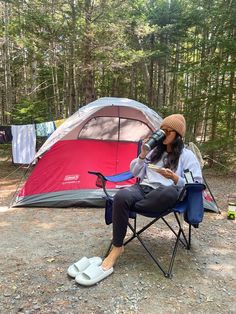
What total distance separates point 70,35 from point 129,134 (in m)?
3.47

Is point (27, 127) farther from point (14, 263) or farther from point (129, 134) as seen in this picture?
point (14, 263)

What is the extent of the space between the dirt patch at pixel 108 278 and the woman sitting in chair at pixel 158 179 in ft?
0.89

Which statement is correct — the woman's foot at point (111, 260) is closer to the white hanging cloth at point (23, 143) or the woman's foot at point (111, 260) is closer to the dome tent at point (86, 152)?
the dome tent at point (86, 152)

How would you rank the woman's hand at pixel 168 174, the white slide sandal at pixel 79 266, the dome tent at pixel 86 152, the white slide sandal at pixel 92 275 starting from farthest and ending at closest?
the dome tent at pixel 86 152 < the woman's hand at pixel 168 174 < the white slide sandal at pixel 79 266 < the white slide sandal at pixel 92 275

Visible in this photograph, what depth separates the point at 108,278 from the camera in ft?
7.78

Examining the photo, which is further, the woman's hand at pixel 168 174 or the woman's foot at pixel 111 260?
the woman's hand at pixel 168 174

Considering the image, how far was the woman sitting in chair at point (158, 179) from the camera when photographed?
95.0 inches

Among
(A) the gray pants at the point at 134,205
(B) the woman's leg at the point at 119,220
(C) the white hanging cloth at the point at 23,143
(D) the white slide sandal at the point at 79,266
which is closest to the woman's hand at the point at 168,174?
(A) the gray pants at the point at 134,205

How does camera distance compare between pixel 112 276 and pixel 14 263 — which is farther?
pixel 14 263

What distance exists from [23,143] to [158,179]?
13.3 feet

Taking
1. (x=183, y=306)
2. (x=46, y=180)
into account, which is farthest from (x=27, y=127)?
(x=183, y=306)

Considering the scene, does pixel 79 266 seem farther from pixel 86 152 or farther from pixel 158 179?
pixel 86 152

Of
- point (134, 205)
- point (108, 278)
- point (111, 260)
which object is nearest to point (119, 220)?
point (134, 205)

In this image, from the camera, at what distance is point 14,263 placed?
2652 millimetres
